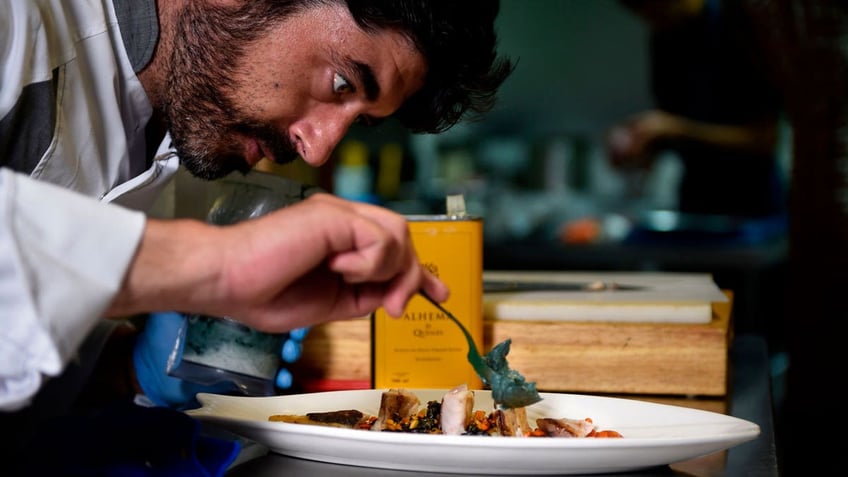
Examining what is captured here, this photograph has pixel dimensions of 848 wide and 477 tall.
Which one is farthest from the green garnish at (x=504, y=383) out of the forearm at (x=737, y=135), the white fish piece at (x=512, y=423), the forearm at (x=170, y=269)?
the forearm at (x=737, y=135)

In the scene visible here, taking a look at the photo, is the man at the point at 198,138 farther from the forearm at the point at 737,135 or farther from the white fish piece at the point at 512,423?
the forearm at the point at 737,135

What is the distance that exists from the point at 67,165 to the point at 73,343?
61cm

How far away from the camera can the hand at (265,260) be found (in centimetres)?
69

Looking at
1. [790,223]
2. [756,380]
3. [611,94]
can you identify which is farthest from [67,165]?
[611,94]

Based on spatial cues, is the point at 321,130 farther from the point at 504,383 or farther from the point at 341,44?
the point at 504,383

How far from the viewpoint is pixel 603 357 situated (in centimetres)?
124

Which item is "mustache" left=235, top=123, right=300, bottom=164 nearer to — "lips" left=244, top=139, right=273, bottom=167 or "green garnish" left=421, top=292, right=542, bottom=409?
"lips" left=244, top=139, right=273, bottom=167

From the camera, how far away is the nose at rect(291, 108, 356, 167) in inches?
54.4

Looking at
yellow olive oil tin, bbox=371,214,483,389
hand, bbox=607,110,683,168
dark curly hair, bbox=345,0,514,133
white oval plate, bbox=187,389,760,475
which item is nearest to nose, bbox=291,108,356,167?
dark curly hair, bbox=345,0,514,133

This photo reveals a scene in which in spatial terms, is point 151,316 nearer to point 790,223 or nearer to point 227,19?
point 227,19

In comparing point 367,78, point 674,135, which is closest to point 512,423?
point 367,78

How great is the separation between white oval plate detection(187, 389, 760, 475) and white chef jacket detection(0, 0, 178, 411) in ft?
0.68

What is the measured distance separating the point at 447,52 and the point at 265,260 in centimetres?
75

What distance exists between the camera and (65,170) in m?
1.23
